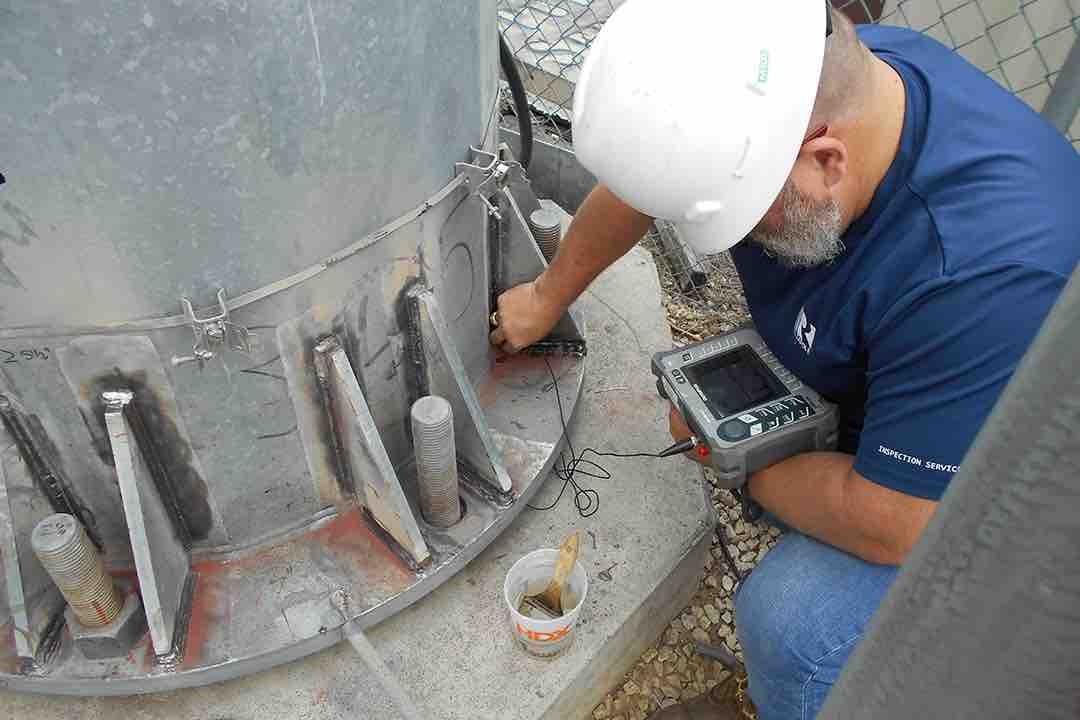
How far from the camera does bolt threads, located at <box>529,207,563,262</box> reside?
2285 millimetres

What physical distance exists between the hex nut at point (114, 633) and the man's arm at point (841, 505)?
4.15ft

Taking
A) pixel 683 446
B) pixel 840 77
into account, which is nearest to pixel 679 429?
pixel 683 446

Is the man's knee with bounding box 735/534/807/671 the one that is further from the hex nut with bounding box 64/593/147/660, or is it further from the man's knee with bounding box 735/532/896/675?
the hex nut with bounding box 64/593/147/660

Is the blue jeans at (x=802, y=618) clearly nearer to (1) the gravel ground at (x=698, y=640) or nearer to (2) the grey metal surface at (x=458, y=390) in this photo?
(1) the gravel ground at (x=698, y=640)

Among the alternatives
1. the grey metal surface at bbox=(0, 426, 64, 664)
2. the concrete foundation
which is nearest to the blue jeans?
the concrete foundation

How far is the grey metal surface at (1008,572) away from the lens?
1.45 feet

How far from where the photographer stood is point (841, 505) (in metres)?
1.65

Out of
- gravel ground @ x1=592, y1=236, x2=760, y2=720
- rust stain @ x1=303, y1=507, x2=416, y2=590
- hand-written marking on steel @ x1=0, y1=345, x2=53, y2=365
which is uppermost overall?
hand-written marking on steel @ x1=0, y1=345, x2=53, y2=365

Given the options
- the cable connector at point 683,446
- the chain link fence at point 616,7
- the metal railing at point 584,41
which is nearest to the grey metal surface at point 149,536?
the cable connector at point 683,446

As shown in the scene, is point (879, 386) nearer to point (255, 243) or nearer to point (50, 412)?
point (255, 243)

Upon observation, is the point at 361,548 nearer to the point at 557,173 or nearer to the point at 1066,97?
the point at 557,173

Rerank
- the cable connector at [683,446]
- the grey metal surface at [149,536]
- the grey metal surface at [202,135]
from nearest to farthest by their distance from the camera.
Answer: the grey metal surface at [202,135] → the grey metal surface at [149,536] → the cable connector at [683,446]

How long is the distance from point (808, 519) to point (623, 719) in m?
0.68

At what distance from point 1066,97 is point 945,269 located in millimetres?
1165
